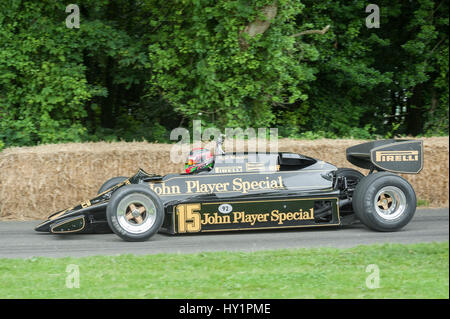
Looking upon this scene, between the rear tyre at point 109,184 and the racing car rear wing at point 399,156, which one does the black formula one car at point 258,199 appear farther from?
the rear tyre at point 109,184

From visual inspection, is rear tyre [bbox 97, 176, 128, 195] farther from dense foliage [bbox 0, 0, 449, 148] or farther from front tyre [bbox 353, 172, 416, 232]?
dense foliage [bbox 0, 0, 449, 148]

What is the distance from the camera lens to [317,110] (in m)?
17.8

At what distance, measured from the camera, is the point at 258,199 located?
8.73 m

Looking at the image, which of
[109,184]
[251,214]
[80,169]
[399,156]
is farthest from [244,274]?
[80,169]

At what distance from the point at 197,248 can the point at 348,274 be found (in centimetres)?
240

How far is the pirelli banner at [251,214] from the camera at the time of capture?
8.66 m

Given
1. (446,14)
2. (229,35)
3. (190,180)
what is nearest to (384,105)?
(446,14)

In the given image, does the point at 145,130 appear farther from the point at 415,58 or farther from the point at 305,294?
the point at 305,294

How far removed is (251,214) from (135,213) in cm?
171

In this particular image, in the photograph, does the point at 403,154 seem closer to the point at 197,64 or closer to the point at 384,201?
the point at 384,201

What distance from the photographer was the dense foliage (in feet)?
46.8

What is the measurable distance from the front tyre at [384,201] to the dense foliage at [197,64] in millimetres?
4897

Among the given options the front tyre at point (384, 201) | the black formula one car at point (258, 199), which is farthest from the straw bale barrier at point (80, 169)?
the front tyre at point (384, 201)

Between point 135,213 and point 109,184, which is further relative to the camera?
point 109,184
